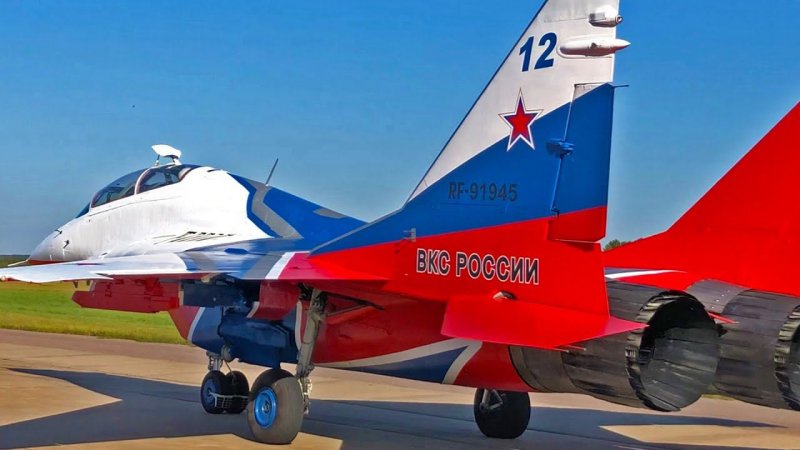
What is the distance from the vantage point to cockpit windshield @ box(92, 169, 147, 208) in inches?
501

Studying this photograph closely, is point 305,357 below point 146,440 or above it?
above

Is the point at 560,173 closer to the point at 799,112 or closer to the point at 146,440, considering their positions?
the point at 799,112

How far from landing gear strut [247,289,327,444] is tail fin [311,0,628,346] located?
3.88 ft

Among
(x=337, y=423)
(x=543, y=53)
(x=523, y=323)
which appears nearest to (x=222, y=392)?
(x=337, y=423)

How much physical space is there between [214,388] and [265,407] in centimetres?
226

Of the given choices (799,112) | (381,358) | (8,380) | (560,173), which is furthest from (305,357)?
(8,380)

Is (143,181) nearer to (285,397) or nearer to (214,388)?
(214,388)

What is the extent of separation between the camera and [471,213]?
873 centimetres

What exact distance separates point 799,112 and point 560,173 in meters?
3.00

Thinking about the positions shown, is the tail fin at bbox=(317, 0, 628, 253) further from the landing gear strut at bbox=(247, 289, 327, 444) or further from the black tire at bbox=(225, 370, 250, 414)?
the black tire at bbox=(225, 370, 250, 414)

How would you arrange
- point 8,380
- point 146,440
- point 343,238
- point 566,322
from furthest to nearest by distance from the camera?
1. point 8,380
2. point 146,440
3. point 343,238
4. point 566,322

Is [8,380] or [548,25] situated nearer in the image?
[548,25]

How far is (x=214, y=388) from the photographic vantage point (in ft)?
40.3

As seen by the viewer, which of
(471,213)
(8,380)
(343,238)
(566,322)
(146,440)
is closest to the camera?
(566,322)
